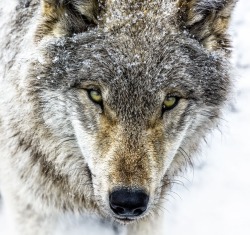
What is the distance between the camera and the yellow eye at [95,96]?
10.1 feet

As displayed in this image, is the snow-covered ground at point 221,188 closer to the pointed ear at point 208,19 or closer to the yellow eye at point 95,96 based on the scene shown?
the pointed ear at point 208,19

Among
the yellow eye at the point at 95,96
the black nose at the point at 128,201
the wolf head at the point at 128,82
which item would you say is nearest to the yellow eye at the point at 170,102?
the wolf head at the point at 128,82

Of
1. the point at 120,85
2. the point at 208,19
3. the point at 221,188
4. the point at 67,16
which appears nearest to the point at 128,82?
the point at 120,85

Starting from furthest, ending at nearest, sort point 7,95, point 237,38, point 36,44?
point 237,38 < point 7,95 < point 36,44

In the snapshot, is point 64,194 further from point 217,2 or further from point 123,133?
point 217,2

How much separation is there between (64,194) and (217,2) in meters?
1.75

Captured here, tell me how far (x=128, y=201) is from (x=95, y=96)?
0.66 m

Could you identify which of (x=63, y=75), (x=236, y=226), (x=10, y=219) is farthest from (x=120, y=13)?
(x=236, y=226)

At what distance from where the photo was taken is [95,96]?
10.2 feet

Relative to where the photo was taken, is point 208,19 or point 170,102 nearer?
point 170,102

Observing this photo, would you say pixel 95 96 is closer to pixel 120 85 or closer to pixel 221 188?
pixel 120 85

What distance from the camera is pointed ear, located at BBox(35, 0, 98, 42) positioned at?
10.3 ft

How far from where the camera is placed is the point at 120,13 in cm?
311

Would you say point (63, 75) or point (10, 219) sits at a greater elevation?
point (63, 75)
